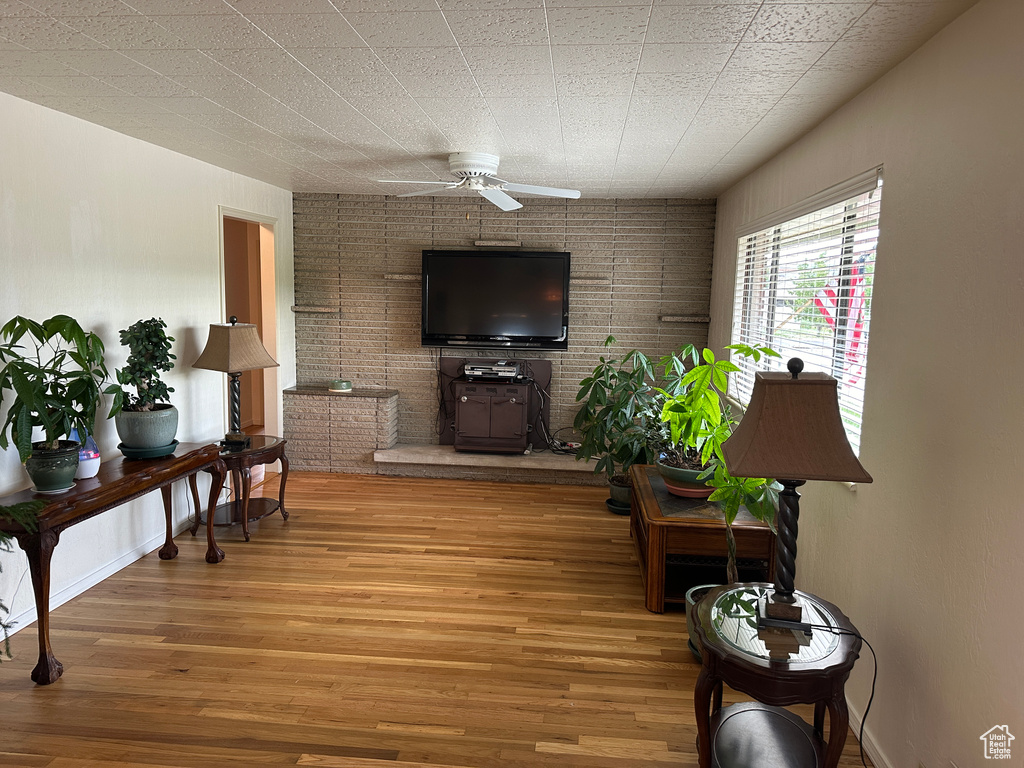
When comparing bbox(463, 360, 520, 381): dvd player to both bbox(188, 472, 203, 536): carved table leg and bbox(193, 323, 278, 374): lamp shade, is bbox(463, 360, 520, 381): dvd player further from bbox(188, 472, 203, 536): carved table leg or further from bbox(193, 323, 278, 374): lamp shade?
bbox(188, 472, 203, 536): carved table leg

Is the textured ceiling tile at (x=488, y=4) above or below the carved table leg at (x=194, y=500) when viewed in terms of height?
above

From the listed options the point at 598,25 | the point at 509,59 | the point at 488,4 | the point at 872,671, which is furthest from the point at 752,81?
the point at 872,671

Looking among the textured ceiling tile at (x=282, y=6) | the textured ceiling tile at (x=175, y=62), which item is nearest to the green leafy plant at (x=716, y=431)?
the textured ceiling tile at (x=282, y=6)

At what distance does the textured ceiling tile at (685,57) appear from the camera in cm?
215

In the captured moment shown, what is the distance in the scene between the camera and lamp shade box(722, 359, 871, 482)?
71.2 inches

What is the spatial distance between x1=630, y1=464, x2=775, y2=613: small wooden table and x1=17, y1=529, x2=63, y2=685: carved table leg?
2.41 m

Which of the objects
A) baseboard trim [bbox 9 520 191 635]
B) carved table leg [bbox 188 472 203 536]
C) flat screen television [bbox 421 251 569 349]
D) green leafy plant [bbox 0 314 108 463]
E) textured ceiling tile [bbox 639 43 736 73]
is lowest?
baseboard trim [bbox 9 520 191 635]

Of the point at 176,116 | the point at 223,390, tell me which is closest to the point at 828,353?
the point at 176,116

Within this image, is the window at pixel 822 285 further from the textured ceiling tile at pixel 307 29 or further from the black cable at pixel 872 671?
the textured ceiling tile at pixel 307 29

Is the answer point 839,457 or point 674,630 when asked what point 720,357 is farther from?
point 839,457

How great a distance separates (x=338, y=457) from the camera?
5.63m

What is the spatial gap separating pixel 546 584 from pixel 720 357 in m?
2.33

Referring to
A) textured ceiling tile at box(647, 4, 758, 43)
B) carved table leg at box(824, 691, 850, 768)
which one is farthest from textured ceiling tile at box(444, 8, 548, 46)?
carved table leg at box(824, 691, 850, 768)

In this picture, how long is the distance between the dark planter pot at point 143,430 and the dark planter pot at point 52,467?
540 millimetres
